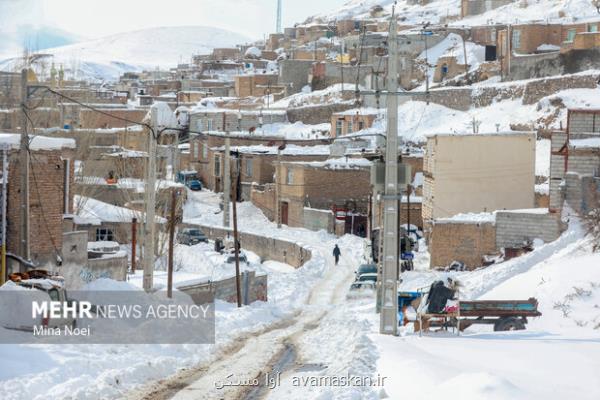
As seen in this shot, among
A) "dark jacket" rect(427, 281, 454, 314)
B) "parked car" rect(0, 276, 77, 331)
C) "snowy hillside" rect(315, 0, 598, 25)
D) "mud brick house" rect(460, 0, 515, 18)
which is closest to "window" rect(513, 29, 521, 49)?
"snowy hillside" rect(315, 0, 598, 25)

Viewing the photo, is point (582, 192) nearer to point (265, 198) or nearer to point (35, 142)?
point (35, 142)

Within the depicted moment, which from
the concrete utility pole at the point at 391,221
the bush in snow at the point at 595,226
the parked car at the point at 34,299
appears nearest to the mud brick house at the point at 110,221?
the bush in snow at the point at 595,226

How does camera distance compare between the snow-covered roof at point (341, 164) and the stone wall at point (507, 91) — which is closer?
the snow-covered roof at point (341, 164)

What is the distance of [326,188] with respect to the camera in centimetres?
5219

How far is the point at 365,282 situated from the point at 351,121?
27.8 metres

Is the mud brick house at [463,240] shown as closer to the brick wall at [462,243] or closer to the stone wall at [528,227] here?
the brick wall at [462,243]

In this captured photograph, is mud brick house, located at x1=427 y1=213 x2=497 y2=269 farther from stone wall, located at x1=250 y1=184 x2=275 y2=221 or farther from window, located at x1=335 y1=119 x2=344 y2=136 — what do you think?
window, located at x1=335 y1=119 x2=344 y2=136

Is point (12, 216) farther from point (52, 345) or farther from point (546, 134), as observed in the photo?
point (546, 134)

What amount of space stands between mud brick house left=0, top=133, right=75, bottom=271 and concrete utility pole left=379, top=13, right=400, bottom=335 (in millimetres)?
8240

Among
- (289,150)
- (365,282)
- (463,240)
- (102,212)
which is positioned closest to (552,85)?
A: (289,150)

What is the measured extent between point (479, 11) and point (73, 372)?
79.3 m

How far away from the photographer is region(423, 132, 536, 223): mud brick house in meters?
42.5

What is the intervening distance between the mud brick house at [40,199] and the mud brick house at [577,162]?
629 inches

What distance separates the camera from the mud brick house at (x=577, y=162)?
3212cm
